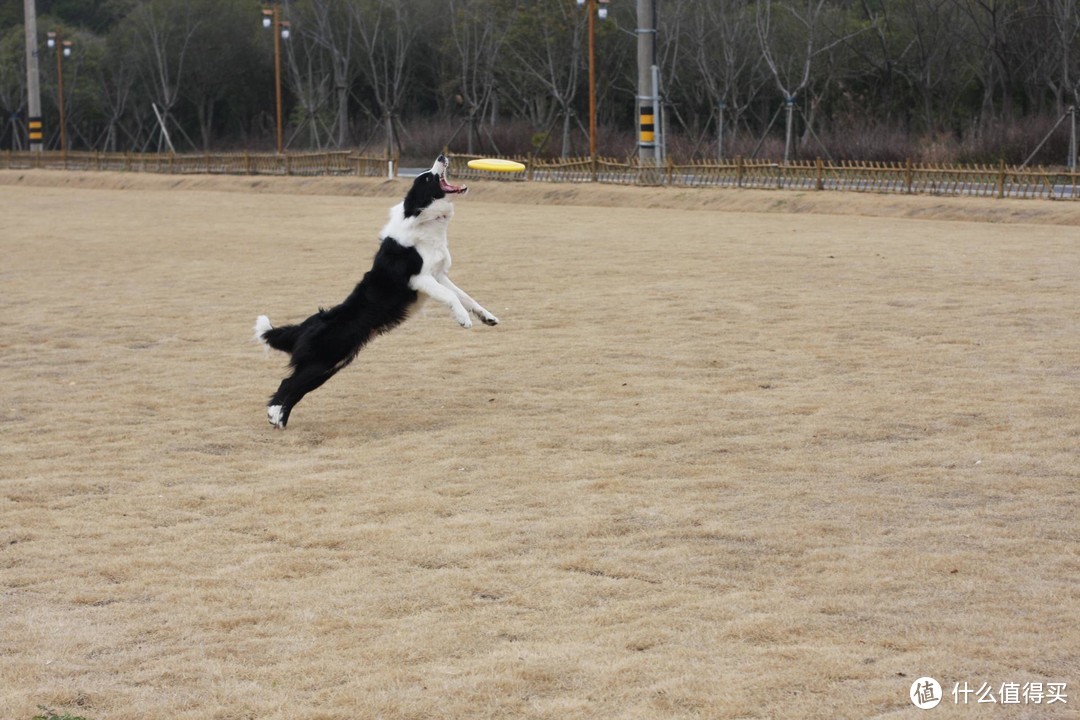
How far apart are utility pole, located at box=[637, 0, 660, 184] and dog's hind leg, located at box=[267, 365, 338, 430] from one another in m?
23.1

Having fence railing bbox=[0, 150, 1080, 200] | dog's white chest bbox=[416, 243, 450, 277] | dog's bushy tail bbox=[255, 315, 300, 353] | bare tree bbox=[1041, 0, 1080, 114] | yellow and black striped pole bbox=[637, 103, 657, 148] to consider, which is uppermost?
bare tree bbox=[1041, 0, 1080, 114]

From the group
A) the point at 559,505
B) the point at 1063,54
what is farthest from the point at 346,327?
the point at 1063,54

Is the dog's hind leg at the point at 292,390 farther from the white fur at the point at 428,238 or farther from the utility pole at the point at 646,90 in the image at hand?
the utility pole at the point at 646,90

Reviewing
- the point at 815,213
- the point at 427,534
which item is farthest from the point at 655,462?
the point at 815,213

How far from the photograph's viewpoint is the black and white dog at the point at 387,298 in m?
8.39

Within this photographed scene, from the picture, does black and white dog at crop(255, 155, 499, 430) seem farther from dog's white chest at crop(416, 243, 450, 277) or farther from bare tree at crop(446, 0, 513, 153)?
bare tree at crop(446, 0, 513, 153)

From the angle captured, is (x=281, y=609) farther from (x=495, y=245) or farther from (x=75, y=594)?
(x=495, y=245)

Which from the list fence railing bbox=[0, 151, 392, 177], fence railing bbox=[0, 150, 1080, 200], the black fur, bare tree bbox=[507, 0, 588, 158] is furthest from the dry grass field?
bare tree bbox=[507, 0, 588, 158]

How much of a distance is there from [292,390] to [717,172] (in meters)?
22.3

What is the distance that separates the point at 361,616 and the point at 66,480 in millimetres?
2860

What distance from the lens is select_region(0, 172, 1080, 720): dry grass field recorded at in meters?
4.34

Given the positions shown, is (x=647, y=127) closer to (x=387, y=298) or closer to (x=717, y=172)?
(x=717, y=172)

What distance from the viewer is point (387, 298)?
337 inches

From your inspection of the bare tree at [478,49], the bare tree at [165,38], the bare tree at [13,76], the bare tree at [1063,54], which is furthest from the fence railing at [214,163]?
the bare tree at [1063,54]
